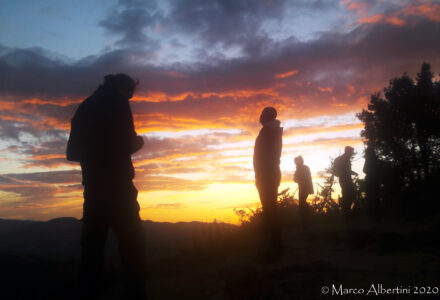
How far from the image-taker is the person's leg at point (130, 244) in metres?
2.79

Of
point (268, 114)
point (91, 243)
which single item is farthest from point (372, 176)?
point (91, 243)

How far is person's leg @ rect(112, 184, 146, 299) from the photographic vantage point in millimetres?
2785

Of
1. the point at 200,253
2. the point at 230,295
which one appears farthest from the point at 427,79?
the point at 230,295

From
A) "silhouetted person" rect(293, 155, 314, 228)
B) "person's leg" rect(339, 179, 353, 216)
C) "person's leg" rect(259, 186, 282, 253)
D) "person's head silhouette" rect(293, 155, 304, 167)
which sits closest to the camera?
"person's leg" rect(259, 186, 282, 253)

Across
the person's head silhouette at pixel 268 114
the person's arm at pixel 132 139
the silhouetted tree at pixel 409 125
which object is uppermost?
the silhouetted tree at pixel 409 125

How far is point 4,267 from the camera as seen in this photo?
1026 centimetres

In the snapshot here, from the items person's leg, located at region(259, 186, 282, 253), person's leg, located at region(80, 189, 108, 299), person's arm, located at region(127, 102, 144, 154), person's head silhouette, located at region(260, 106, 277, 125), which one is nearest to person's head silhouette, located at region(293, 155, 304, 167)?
person's head silhouette, located at region(260, 106, 277, 125)

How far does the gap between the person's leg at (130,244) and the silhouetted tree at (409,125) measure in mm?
23129

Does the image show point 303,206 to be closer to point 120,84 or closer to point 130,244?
point 130,244

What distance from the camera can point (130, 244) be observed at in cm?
284

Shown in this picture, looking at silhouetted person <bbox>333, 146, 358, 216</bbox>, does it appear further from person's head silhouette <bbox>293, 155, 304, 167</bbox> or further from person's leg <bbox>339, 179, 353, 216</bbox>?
person's head silhouette <bbox>293, 155, 304, 167</bbox>

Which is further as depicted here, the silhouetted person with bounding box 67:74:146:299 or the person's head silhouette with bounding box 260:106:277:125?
the person's head silhouette with bounding box 260:106:277:125

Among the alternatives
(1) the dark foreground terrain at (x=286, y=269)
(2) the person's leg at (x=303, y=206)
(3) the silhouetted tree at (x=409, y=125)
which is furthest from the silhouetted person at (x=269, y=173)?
(3) the silhouetted tree at (x=409, y=125)

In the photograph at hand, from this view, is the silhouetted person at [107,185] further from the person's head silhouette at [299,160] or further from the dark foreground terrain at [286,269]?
the person's head silhouette at [299,160]
